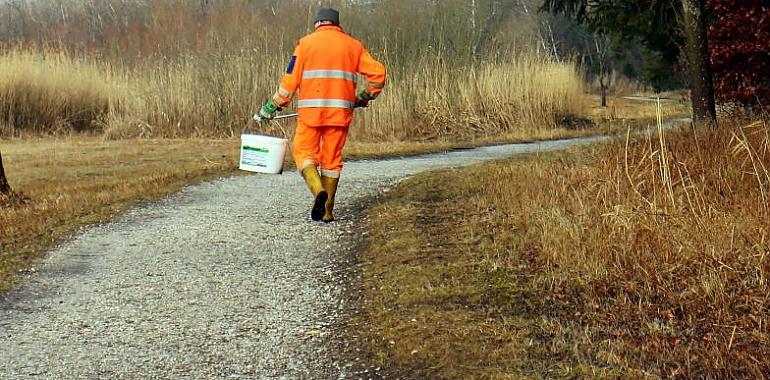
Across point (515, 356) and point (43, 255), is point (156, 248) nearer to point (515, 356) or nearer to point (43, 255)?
point (43, 255)

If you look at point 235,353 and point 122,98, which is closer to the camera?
point 235,353

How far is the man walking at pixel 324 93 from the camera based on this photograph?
8.59m

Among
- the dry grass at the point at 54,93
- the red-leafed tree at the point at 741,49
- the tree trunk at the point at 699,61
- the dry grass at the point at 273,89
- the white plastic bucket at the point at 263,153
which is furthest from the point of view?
the dry grass at the point at 54,93

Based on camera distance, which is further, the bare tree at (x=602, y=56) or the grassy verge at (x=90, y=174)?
the bare tree at (x=602, y=56)

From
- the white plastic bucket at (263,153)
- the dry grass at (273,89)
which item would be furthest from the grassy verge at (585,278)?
the dry grass at (273,89)

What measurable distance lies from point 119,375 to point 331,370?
981mm

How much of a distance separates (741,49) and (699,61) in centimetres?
252

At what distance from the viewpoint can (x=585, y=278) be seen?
623 centimetres

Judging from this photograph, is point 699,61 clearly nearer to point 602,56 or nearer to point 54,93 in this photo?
point 54,93

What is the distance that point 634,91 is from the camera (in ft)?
190

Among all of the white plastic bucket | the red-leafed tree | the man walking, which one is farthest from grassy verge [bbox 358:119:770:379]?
the red-leafed tree

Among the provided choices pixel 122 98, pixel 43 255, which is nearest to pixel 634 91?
pixel 122 98

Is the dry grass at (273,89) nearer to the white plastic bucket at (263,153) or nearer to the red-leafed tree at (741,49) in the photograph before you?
the red-leafed tree at (741,49)

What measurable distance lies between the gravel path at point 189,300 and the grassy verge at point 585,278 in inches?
13.7
